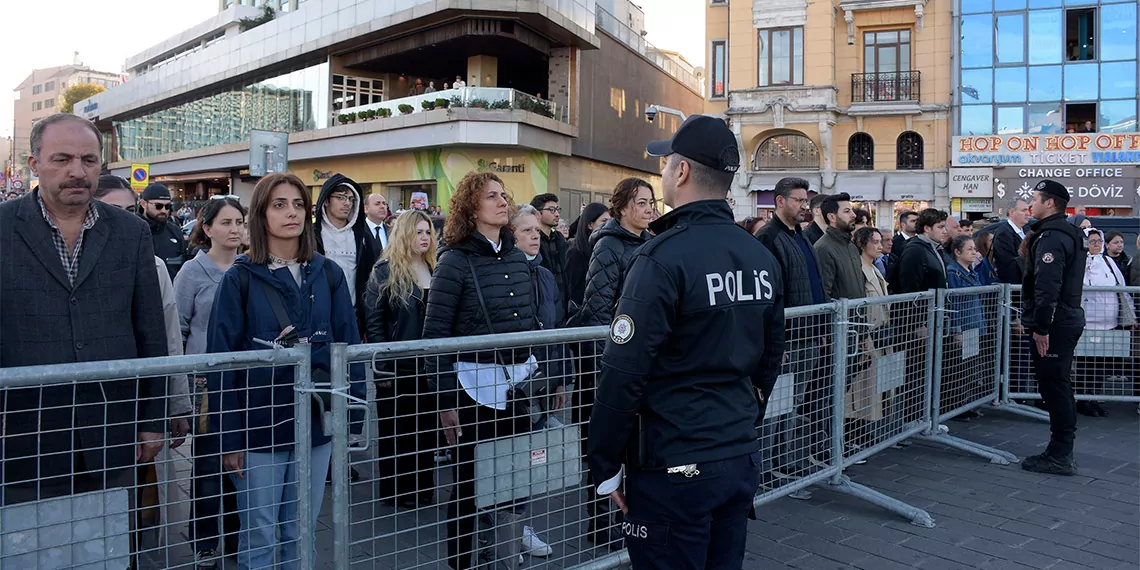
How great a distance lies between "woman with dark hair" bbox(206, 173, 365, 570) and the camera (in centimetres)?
281

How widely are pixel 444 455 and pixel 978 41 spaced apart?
30.6m

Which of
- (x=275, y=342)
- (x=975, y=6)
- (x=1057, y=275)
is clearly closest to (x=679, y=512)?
(x=275, y=342)

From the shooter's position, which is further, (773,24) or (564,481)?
(773,24)

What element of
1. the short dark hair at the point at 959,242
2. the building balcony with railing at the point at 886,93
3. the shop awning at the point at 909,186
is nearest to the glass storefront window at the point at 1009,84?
the building balcony with railing at the point at 886,93

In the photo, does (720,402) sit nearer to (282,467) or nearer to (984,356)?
(282,467)

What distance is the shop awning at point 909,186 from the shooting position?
1134 inches

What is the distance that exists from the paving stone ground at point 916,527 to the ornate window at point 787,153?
24535 mm

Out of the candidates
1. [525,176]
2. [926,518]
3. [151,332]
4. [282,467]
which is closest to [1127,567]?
[926,518]

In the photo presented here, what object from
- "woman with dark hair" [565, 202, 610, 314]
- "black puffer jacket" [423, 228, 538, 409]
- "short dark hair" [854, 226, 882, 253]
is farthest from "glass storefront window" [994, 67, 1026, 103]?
"black puffer jacket" [423, 228, 538, 409]

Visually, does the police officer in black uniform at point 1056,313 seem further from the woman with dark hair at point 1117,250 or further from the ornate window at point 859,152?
the ornate window at point 859,152

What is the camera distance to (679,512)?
2545mm

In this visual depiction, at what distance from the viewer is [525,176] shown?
2766 centimetres

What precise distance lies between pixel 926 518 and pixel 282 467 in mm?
4122

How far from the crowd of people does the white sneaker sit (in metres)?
0.02
